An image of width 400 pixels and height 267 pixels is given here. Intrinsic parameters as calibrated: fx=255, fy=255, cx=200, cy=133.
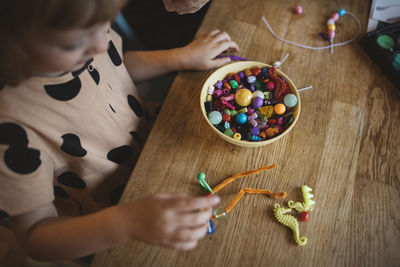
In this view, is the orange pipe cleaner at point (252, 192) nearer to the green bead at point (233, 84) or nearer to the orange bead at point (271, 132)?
the orange bead at point (271, 132)

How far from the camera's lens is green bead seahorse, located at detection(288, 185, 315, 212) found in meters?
0.55

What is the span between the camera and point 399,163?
611mm

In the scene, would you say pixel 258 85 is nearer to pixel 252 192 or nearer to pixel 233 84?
pixel 233 84

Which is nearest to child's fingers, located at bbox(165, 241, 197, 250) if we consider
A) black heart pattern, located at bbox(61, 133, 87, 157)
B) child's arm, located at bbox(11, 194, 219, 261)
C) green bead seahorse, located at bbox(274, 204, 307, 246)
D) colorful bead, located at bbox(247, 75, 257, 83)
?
child's arm, located at bbox(11, 194, 219, 261)

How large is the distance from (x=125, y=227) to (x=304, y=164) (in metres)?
0.42

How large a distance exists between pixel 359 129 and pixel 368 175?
121 mm

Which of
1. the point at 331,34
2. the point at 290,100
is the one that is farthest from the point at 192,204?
the point at 331,34

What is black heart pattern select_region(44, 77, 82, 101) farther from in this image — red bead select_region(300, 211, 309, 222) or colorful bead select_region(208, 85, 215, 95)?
red bead select_region(300, 211, 309, 222)

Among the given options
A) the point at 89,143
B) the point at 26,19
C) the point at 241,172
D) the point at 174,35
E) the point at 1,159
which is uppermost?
the point at 26,19

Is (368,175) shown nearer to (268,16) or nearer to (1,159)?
(268,16)

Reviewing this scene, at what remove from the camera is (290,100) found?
0.61m

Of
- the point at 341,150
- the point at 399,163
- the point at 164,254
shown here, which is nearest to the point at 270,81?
the point at 341,150

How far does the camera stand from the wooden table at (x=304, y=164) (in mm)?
526

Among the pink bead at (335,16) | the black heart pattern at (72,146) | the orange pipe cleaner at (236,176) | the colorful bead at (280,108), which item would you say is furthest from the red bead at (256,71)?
the black heart pattern at (72,146)
